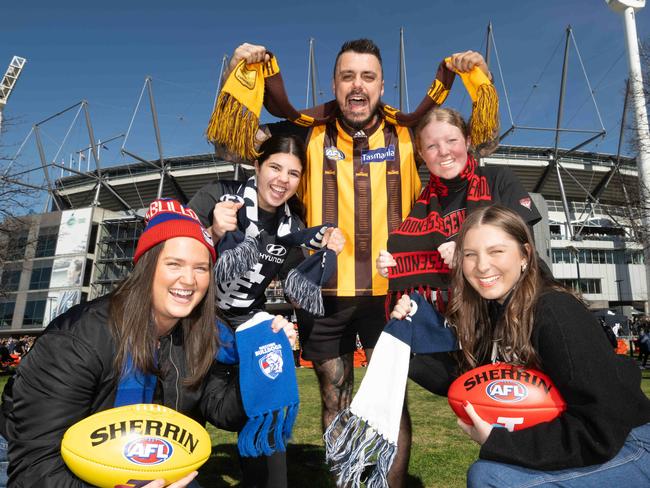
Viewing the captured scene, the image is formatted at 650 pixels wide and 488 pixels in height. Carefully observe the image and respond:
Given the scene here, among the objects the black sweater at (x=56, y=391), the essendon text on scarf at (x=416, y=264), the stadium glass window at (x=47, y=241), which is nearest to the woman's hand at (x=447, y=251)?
the essendon text on scarf at (x=416, y=264)

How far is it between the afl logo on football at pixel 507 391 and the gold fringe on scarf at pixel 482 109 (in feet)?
6.41

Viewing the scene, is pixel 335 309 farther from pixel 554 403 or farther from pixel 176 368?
pixel 554 403

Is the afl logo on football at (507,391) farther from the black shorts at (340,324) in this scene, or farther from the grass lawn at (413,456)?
the grass lawn at (413,456)

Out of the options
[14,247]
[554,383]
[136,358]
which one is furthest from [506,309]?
[14,247]

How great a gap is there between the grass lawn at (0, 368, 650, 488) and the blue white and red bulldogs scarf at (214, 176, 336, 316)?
2.27 m

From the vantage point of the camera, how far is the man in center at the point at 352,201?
3770 mm

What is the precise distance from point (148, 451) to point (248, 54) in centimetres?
288

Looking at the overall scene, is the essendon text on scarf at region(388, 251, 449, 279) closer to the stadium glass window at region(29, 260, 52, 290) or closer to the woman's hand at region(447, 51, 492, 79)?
the woman's hand at region(447, 51, 492, 79)

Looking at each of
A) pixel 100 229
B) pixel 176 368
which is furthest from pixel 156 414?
pixel 100 229

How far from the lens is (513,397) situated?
2.21m

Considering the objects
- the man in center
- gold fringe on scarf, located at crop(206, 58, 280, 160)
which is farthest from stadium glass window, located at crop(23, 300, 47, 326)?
the man in center

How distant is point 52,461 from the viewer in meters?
2.05

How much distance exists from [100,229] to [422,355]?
53328 mm

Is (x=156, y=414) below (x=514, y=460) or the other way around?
the other way around
